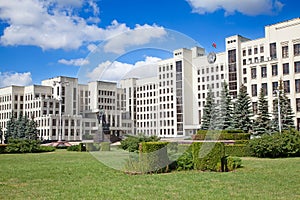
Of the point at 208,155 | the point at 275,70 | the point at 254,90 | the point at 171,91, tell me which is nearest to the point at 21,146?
the point at 208,155

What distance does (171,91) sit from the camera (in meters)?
12.1

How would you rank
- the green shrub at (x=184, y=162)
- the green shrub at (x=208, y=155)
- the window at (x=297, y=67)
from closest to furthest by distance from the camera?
the green shrub at (x=208, y=155)
the green shrub at (x=184, y=162)
the window at (x=297, y=67)

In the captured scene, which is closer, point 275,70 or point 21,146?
point 21,146

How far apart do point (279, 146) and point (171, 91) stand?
42.3ft

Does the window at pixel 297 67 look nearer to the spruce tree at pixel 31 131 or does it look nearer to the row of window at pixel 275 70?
the row of window at pixel 275 70

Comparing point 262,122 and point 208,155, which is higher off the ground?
point 262,122

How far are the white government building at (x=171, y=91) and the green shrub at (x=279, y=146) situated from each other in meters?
4.66

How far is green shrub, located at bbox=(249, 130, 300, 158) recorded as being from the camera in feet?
72.0

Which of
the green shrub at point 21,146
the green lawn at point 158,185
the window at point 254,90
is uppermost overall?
the window at point 254,90

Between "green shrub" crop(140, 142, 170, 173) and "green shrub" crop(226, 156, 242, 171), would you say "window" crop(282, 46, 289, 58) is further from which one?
"green shrub" crop(140, 142, 170, 173)

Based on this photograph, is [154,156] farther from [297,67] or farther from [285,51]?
[285,51]

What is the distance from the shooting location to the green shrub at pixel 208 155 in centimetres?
1410

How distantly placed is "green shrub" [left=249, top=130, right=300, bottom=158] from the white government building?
15.3 ft

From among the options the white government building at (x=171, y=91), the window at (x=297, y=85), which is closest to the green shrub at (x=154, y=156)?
the white government building at (x=171, y=91)
